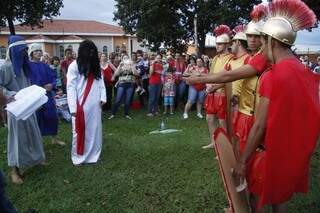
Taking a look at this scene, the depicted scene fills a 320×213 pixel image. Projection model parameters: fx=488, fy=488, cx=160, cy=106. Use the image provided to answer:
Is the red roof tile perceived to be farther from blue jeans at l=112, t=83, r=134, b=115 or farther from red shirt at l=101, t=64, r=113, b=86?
blue jeans at l=112, t=83, r=134, b=115

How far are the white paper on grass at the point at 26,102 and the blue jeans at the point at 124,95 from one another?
7.27 meters

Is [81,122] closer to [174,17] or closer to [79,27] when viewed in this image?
[174,17]

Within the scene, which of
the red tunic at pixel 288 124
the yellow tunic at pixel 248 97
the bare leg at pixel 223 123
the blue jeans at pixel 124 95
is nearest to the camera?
the red tunic at pixel 288 124

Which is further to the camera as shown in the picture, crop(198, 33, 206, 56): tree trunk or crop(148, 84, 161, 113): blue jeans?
crop(198, 33, 206, 56): tree trunk

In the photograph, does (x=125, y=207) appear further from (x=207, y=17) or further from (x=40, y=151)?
(x=207, y=17)

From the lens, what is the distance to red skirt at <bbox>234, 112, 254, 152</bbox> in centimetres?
431

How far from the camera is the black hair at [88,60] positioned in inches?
299

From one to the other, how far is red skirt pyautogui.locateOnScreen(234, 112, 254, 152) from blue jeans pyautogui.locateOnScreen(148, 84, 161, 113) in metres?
9.80

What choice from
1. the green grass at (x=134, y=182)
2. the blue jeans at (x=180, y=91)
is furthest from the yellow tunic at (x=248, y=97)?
the blue jeans at (x=180, y=91)

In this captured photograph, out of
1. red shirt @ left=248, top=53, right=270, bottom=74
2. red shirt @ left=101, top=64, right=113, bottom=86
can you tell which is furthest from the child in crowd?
red shirt @ left=248, top=53, right=270, bottom=74

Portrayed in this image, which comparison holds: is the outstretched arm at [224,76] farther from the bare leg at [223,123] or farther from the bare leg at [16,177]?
the bare leg at [16,177]

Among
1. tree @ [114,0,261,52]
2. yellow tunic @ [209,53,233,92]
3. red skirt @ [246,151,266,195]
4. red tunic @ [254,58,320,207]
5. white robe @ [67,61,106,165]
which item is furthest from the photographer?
tree @ [114,0,261,52]

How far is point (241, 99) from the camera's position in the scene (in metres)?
4.71

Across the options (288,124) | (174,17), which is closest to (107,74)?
(288,124)
